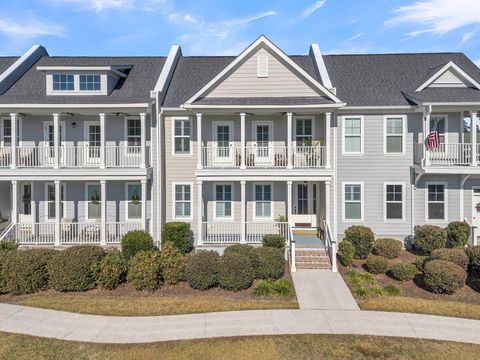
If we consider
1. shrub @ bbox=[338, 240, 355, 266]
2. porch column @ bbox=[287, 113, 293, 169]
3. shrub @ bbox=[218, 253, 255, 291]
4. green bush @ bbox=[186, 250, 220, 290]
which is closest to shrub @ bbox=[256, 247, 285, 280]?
shrub @ bbox=[218, 253, 255, 291]

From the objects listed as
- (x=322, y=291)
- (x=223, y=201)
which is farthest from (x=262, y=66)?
(x=322, y=291)

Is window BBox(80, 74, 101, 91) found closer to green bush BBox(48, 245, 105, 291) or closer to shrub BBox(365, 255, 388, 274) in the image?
green bush BBox(48, 245, 105, 291)

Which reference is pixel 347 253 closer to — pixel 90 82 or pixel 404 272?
pixel 404 272

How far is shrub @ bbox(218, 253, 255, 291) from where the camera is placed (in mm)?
12031

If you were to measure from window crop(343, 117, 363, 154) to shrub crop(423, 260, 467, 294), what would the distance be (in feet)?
23.2

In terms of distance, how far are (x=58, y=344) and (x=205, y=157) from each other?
34.3 feet

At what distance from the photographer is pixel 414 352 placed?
8.34 meters

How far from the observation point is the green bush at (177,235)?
16094 millimetres

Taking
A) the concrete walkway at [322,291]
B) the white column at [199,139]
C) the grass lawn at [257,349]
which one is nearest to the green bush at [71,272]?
the grass lawn at [257,349]

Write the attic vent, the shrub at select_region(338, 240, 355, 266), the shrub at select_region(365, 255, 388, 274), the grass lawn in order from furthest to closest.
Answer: the attic vent
the shrub at select_region(338, 240, 355, 266)
the shrub at select_region(365, 255, 388, 274)
the grass lawn

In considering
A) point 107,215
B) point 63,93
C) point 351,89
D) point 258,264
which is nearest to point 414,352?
point 258,264

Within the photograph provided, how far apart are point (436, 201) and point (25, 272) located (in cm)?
1794

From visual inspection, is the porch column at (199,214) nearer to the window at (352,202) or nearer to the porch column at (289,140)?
the porch column at (289,140)

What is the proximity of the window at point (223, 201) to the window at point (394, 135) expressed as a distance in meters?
8.11
